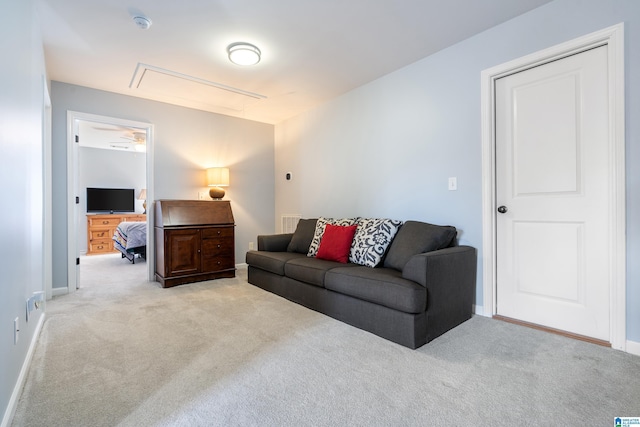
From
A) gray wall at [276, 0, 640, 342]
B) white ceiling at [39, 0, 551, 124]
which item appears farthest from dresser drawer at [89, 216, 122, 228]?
gray wall at [276, 0, 640, 342]

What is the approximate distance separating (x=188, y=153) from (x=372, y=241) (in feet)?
9.61

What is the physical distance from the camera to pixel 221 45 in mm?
2654

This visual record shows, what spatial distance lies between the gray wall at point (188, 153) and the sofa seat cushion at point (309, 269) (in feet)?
6.69

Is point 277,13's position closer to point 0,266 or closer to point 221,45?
point 221,45

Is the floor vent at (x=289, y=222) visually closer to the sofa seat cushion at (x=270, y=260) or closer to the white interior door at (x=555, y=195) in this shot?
the sofa seat cushion at (x=270, y=260)

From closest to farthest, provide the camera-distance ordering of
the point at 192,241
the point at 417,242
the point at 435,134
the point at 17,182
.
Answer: the point at 17,182 → the point at 417,242 → the point at 435,134 → the point at 192,241

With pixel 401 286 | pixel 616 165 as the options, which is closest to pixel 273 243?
pixel 401 286

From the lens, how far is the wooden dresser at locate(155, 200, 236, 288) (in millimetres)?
3566

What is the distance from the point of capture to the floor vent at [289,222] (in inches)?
183

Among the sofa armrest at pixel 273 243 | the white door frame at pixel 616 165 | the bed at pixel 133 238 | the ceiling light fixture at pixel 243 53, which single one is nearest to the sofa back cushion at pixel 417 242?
the white door frame at pixel 616 165

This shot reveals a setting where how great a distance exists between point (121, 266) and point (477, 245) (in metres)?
5.28

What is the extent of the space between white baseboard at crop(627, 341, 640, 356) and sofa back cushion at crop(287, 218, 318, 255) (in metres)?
2.61

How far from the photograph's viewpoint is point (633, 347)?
5.97ft

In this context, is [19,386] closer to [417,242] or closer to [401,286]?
[401,286]
